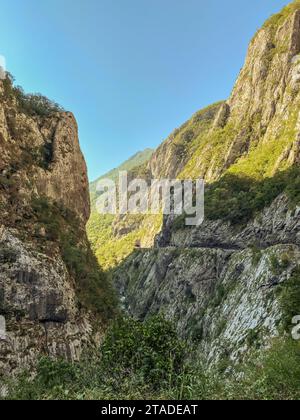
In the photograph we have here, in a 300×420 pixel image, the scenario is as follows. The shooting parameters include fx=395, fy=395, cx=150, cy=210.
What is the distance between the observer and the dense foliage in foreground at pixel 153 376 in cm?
1617

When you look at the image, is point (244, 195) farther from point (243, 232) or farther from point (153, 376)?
point (153, 376)

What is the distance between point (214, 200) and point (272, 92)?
45356 mm

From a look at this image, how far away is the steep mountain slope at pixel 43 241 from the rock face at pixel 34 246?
10 centimetres

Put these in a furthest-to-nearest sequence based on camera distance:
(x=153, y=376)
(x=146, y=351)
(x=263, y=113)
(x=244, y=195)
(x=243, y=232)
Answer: (x=263, y=113) → (x=244, y=195) → (x=243, y=232) → (x=146, y=351) → (x=153, y=376)

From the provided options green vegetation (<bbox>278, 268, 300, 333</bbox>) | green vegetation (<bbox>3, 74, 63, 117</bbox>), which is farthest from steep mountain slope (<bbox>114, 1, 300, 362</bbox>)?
green vegetation (<bbox>3, 74, 63, 117</bbox>)

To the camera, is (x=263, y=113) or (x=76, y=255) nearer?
(x=76, y=255)

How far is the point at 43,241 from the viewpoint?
47.1 metres

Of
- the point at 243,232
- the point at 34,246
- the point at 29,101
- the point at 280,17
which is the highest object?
the point at 280,17

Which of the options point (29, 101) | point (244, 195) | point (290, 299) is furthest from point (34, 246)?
point (244, 195)

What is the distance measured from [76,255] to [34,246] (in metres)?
8.18

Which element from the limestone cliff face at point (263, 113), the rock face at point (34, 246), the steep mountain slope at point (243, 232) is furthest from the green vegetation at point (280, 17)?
the rock face at point (34, 246)

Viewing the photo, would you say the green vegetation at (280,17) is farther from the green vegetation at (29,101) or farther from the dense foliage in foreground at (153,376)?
the dense foliage in foreground at (153,376)

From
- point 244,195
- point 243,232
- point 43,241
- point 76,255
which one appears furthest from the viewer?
point 244,195
